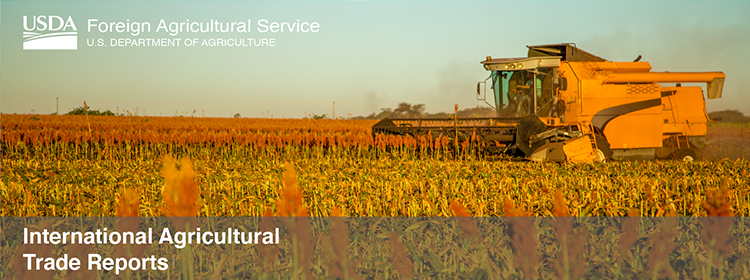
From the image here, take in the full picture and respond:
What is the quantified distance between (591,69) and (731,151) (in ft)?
21.5

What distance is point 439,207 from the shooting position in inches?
168

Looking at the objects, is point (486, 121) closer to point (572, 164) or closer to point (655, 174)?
point (572, 164)

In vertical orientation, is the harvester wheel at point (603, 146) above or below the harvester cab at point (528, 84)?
below

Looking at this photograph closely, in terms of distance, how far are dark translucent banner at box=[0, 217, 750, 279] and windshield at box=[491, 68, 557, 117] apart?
6.75 m

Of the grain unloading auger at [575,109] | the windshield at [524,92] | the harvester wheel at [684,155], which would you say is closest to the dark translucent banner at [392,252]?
the grain unloading auger at [575,109]

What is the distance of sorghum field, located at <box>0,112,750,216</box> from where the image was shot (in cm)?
364

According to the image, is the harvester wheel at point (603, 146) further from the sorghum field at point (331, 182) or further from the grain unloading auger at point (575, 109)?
the sorghum field at point (331, 182)

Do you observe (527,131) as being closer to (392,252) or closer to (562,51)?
(562,51)

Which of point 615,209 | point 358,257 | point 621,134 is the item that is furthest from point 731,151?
point 358,257

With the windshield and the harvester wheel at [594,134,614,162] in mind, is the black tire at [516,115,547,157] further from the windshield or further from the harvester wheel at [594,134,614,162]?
the harvester wheel at [594,134,614,162]

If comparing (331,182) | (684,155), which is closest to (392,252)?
(331,182)

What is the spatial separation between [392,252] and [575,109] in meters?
9.01

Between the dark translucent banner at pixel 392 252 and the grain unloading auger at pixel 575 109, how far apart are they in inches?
244

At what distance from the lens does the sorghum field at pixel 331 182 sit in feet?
12.0
